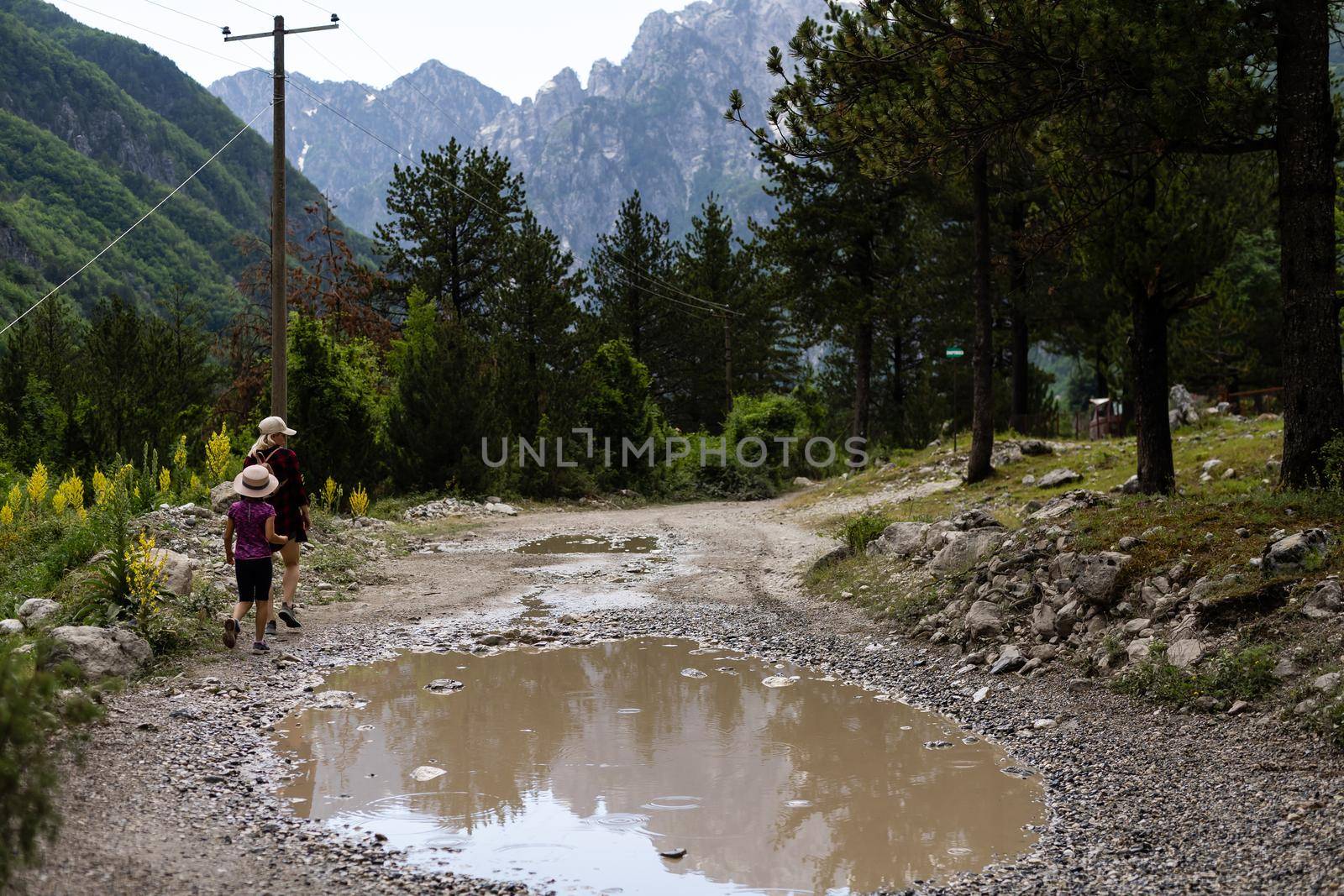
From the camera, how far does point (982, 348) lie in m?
20.4

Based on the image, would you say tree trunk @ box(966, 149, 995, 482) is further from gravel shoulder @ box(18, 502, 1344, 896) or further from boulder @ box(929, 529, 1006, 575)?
gravel shoulder @ box(18, 502, 1344, 896)

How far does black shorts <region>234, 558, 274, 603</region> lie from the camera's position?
28.7ft

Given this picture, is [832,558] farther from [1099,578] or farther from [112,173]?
[112,173]

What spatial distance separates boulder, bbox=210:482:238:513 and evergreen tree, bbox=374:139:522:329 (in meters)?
24.1

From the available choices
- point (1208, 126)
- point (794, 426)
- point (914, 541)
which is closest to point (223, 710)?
point (914, 541)

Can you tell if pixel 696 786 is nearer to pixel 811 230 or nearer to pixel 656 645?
pixel 656 645

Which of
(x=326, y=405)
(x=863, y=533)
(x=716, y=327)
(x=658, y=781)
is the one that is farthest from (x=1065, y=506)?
(x=716, y=327)

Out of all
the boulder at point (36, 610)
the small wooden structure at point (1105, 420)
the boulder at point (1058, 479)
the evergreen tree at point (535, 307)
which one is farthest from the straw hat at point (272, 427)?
the small wooden structure at point (1105, 420)

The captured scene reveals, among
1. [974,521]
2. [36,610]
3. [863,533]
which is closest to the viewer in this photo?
[36,610]

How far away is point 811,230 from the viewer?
30359 millimetres

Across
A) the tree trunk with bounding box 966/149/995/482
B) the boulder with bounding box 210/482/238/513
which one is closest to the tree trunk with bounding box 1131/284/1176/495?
the tree trunk with bounding box 966/149/995/482

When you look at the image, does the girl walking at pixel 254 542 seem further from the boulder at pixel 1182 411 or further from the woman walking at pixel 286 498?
the boulder at pixel 1182 411

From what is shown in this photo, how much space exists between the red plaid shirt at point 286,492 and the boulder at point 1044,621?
22.9ft

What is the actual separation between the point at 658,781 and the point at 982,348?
1663 centimetres
